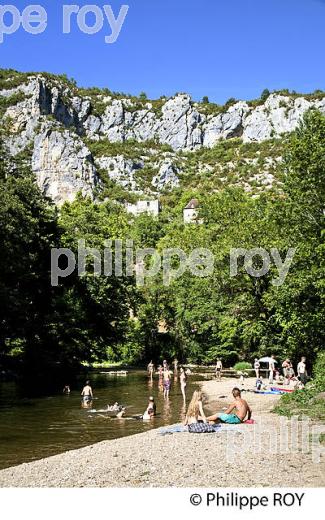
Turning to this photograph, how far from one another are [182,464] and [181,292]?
3962 cm

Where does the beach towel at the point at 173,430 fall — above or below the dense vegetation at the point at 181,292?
below

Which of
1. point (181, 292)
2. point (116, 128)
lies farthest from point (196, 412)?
point (116, 128)

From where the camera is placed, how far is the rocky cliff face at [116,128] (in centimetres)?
14075

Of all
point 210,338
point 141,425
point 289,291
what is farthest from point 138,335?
point 141,425

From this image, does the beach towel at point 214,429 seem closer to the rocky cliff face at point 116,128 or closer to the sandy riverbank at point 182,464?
the sandy riverbank at point 182,464

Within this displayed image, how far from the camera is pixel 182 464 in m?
11.7

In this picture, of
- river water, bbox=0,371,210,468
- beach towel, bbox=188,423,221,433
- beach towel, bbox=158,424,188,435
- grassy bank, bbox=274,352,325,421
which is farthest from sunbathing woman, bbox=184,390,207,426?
grassy bank, bbox=274,352,325,421

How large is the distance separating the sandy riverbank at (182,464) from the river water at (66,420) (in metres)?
1.64

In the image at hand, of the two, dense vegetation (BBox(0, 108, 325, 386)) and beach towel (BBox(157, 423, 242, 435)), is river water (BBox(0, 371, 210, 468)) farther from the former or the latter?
dense vegetation (BBox(0, 108, 325, 386))

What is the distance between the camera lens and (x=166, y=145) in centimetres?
18500

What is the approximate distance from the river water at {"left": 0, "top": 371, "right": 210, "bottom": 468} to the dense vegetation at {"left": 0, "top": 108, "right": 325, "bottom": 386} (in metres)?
6.92

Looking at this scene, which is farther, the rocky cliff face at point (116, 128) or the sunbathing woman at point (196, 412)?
the rocky cliff face at point (116, 128)

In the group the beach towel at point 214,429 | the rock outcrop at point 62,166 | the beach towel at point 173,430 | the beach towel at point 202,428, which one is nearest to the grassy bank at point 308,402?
the beach towel at point 214,429
